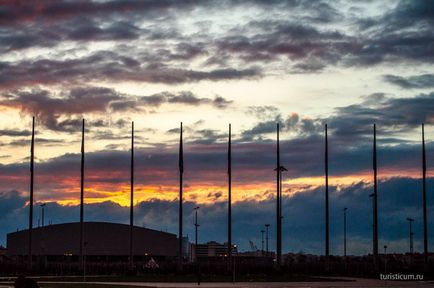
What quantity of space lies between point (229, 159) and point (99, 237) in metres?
63.4

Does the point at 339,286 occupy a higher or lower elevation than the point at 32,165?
lower

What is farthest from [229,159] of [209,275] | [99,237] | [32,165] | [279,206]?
[99,237]

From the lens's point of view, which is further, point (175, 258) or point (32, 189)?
point (175, 258)

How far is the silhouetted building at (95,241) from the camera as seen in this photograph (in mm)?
167000

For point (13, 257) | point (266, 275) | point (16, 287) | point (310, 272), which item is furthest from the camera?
point (13, 257)

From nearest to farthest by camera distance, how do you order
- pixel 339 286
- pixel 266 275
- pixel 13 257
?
pixel 339 286 → pixel 266 275 → pixel 13 257

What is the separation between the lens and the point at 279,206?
110000 mm

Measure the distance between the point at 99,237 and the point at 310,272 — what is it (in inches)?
2756

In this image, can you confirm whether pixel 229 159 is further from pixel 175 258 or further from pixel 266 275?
pixel 175 258

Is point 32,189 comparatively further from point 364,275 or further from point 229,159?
point 364,275

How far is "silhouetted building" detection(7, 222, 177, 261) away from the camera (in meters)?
167

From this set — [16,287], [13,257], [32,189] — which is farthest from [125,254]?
[16,287]

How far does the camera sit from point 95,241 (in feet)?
555

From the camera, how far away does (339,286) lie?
74.8m
